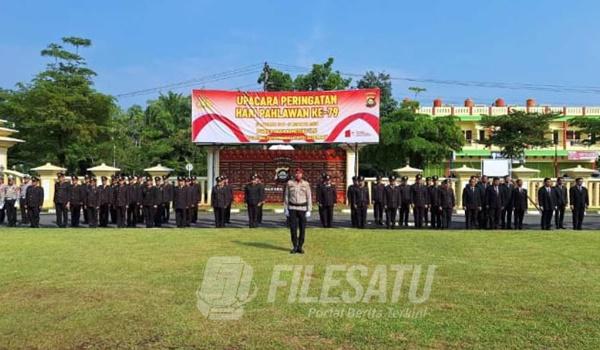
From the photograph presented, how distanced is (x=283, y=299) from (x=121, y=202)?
37.8 feet

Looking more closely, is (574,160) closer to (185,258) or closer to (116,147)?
(116,147)

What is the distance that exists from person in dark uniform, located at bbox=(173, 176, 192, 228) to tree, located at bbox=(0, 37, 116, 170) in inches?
716

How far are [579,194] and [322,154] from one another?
A: 42.6 ft

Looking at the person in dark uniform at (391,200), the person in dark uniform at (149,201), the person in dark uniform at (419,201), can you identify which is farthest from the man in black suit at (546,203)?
the person in dark uniform at (149,201)

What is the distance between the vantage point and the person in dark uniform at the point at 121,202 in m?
17.3

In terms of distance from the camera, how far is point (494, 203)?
54.6ft

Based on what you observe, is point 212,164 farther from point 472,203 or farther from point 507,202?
point 507,202

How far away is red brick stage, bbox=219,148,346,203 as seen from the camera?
27.8 metres

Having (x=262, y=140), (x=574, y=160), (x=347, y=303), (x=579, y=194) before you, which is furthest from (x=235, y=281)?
(x=574, y=160)

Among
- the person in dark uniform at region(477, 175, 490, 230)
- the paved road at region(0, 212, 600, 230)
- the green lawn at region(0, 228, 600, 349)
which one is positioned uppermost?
the person in dark uniform at region(477, 175, 490, 230)

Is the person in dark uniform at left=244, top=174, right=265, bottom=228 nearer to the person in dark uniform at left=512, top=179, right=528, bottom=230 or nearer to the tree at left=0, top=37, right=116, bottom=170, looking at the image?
the person in dark uniform at left=512, top=179, right=528, bottom=230

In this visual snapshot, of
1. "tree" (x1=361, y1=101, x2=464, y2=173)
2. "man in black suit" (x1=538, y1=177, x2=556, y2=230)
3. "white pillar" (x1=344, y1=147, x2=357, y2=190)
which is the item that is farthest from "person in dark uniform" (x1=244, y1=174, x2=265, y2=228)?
"tree" (x1=361, y1=101, x2=464, y2=173)

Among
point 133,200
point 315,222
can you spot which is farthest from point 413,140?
point 133,200

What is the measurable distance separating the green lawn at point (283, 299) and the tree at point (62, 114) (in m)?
22.5
